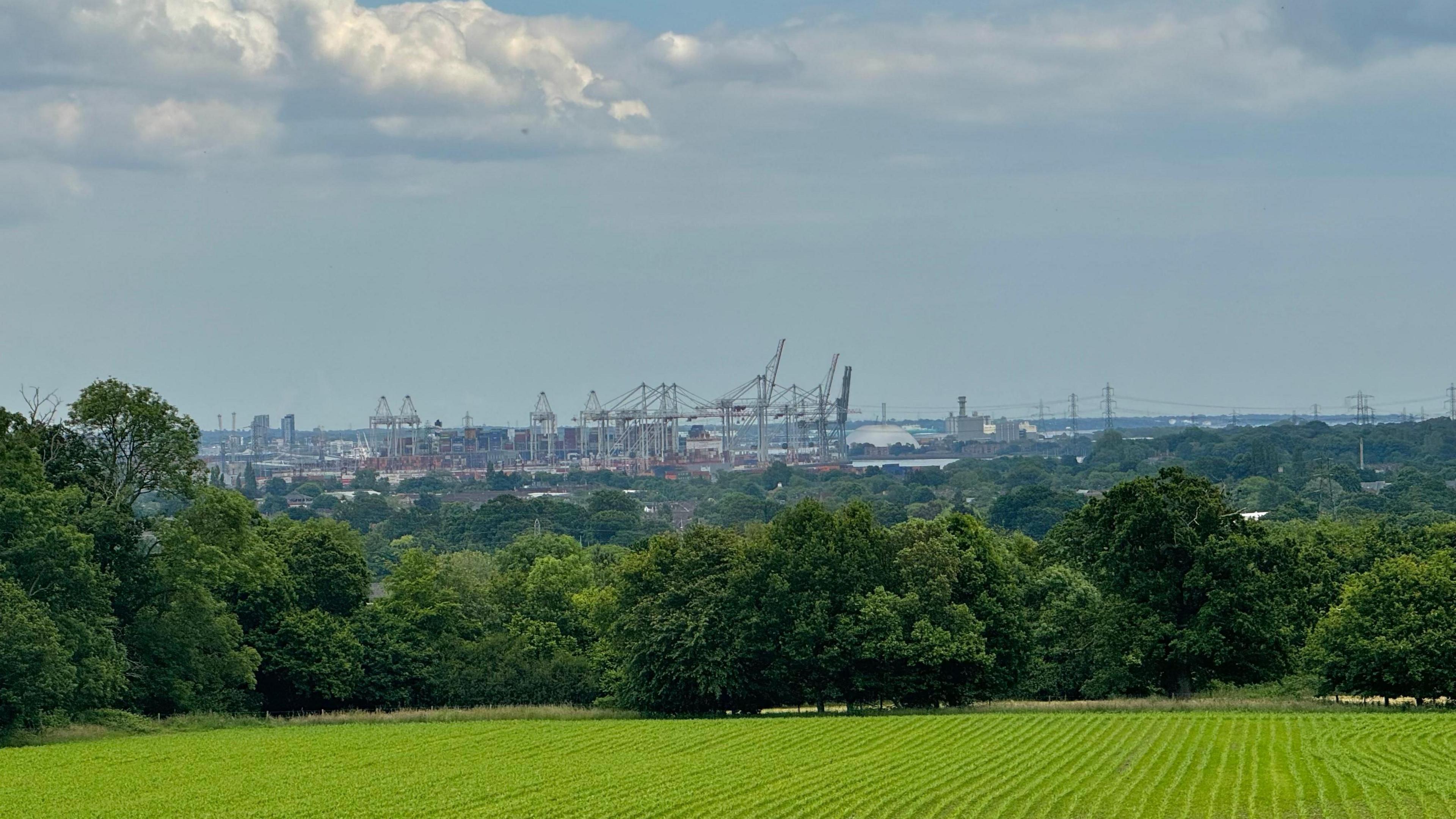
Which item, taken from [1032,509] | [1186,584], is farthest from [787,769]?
[1032,509]

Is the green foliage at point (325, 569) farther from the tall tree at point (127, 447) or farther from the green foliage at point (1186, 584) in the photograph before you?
the green foliage at point (1186, 584)

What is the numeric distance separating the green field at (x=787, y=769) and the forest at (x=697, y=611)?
3778 mm

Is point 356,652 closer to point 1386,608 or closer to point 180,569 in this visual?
point 180,569

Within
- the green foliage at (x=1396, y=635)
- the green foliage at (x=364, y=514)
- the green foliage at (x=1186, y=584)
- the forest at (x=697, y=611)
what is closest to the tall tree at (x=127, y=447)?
the forest at (x=697, y=611)

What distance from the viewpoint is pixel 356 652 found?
2308 inches

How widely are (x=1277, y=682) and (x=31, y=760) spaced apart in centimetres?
3732

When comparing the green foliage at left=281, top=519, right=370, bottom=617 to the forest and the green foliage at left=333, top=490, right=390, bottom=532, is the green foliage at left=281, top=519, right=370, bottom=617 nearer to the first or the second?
the forest

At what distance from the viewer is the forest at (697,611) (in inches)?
1923

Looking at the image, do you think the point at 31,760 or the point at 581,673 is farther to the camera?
the point at 581,673

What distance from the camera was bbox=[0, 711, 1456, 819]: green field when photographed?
31781mm

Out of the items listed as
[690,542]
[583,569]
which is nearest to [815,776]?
[690,542]

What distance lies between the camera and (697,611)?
5584cm

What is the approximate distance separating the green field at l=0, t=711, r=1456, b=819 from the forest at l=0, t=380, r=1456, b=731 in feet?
12.4

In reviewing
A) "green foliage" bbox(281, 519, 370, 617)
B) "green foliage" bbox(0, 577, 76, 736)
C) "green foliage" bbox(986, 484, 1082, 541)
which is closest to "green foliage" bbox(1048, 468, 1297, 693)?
"green foliage" bbox(281, 519, 370, 617)
